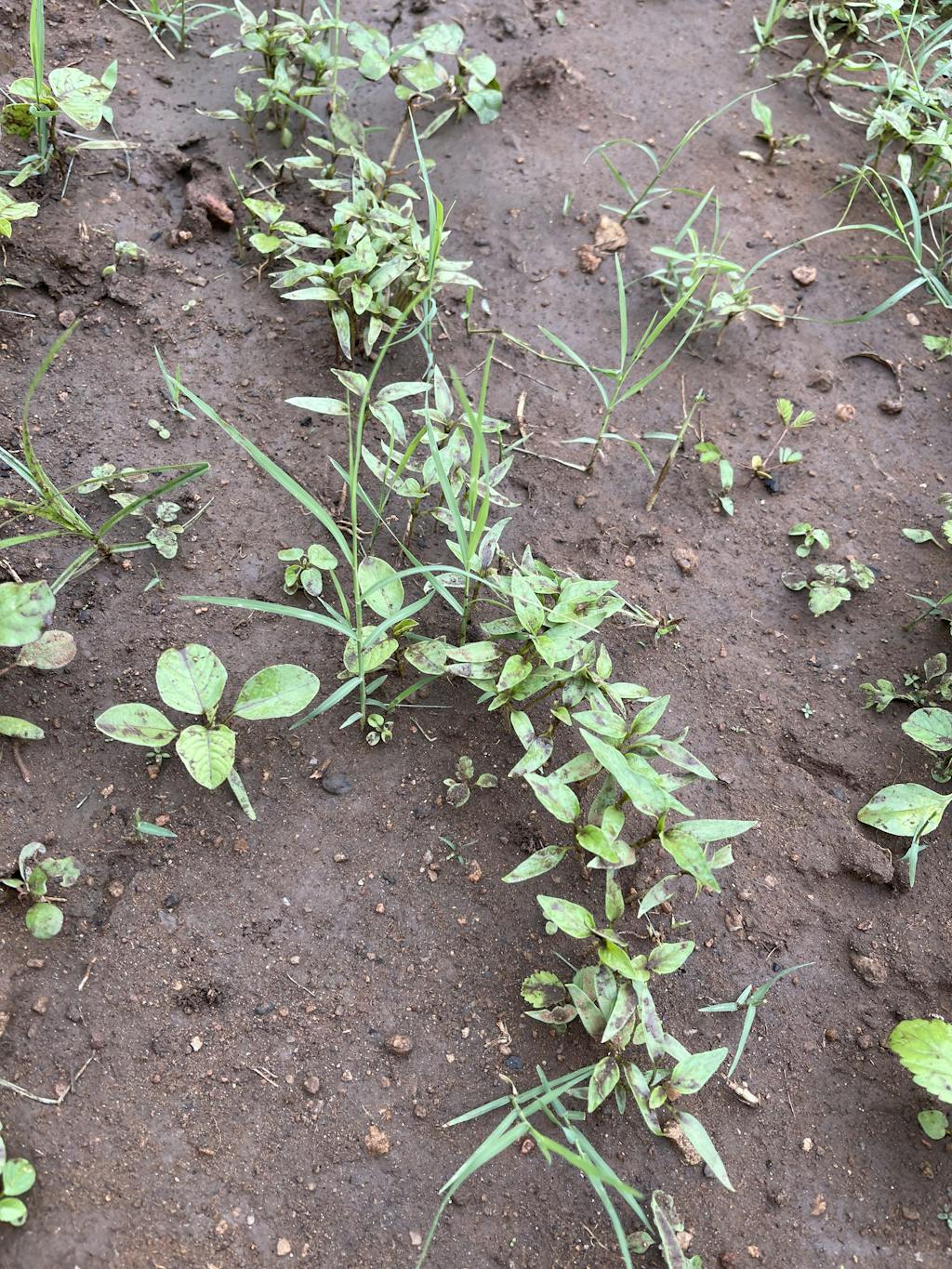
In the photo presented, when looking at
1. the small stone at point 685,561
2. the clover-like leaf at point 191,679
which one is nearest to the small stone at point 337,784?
the clover-like leaf at point 191,679

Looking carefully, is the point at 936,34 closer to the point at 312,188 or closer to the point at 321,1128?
the point at 312,188

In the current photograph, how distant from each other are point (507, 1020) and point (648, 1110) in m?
0.26

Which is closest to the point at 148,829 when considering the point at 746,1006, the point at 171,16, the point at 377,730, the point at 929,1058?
the point at 377,730

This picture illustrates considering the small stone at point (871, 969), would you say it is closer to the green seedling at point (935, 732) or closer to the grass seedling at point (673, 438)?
the green seedling at point (935, 732)

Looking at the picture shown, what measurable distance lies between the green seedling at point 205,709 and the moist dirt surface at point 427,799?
98 mm

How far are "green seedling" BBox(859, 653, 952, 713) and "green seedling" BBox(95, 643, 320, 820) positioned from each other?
3.76 feet

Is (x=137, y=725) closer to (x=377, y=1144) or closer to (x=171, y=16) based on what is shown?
(x=377, y=1144)

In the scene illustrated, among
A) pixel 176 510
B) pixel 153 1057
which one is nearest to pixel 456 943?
pixel 153 1057

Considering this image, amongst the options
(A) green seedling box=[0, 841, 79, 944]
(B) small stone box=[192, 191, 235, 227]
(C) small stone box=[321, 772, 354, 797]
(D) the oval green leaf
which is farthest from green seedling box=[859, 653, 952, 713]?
(B) small stone box=[192, 191, 235, 227]

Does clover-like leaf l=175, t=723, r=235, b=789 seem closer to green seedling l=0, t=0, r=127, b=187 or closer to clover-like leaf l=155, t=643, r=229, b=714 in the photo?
clover-like leaf l=155, t=643, r=229, b=714

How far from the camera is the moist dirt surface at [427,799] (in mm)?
1371

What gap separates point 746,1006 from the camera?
1.54m

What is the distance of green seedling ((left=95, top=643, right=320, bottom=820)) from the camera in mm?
1513

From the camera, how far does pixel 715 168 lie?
2.60 meters
